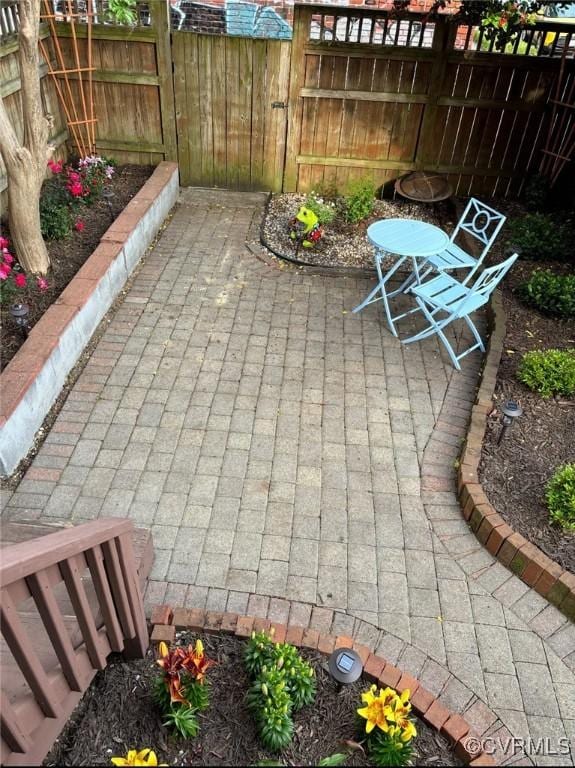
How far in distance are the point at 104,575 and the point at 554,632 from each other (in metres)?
2.33

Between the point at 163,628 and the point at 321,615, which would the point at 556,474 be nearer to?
the point at 321,615

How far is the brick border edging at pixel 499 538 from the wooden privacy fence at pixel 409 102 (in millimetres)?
4283

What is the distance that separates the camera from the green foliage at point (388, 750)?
2.19 m

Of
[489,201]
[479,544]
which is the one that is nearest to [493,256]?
[489,201]

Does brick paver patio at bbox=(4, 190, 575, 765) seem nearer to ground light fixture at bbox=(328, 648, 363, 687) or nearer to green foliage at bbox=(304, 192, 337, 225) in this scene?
ground light fixture at bbox=(328, 648, 363, 687)

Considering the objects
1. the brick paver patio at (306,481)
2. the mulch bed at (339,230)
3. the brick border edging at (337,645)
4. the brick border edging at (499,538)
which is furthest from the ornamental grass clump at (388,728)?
the mulch bed at (339,230)

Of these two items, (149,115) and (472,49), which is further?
(149,115)

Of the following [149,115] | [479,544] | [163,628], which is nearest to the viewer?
[163,628]

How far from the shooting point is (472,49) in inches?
259

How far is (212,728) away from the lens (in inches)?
91.7

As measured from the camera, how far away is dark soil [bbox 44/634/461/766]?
224 centimetres

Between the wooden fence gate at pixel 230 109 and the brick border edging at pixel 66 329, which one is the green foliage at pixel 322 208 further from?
the brick border edging at pixel 66 329

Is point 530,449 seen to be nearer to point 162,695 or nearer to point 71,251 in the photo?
point 162,695

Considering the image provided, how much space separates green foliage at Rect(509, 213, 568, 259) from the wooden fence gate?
310cm
